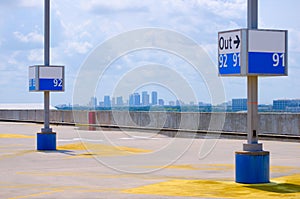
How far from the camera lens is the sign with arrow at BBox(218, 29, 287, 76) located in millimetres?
12961

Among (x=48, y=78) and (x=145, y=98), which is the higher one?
(x=48, y=78)

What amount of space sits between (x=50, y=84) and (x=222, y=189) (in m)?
11.2

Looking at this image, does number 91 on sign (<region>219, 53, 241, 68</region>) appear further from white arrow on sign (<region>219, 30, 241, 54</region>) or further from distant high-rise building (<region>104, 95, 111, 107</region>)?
distant high-rise building (<region>104, 95, 111, 107</region>)

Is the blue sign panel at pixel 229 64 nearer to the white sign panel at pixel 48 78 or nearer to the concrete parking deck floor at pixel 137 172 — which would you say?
the concrete parking deck floor at pixel 137 172

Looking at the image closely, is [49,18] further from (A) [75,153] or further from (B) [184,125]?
(B) [184,125]

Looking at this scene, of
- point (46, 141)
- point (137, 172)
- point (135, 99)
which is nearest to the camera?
point (137, 172)

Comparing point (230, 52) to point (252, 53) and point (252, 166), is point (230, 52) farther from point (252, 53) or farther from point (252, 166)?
point (252, 166)

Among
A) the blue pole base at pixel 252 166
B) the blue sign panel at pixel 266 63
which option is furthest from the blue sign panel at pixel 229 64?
the blue pole base at pixel 252 166

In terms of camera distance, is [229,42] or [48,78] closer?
[229,42]

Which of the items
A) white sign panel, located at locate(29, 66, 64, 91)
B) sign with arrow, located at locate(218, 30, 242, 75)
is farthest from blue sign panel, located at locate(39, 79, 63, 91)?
sign with arrow, located at locate(218, 30, 242, 75)

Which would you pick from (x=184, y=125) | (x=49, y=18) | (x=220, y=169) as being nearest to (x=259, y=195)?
(x=220, y=169)

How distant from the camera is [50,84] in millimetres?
22547

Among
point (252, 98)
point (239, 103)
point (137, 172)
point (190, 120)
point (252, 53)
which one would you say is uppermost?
point (252, 53)

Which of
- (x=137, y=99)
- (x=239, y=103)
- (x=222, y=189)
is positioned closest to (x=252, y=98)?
(x=222, y=189)
